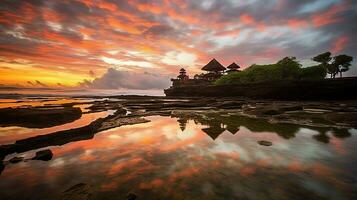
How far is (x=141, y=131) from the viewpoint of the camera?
35.3 ft

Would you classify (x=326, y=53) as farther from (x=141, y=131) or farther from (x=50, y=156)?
(x=50, y=156)

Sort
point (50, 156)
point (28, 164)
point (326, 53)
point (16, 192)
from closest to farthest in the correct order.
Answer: point (16, 192), point (28, 164), point (50, 156), point (326, 53)

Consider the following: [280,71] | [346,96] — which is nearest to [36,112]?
[346,96]

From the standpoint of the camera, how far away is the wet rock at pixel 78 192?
3.99 m

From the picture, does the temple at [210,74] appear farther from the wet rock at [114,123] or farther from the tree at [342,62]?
the wet rock at [114,123]

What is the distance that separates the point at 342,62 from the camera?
56969 millimetres

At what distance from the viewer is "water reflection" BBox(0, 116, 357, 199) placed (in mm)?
4156

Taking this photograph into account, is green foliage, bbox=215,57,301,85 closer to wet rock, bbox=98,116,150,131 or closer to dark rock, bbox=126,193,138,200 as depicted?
wet rock, bbox=98,116,150,131

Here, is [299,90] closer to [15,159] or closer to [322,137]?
[322,137]

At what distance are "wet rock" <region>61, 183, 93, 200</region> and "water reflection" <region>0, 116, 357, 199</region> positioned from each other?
14 centimetres

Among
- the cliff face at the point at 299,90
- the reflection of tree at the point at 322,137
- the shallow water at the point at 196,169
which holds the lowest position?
the shallow water at the point at 196,169

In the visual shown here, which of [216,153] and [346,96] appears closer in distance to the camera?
[216,153]

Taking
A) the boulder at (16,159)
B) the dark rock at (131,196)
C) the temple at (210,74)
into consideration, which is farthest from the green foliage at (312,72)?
the boulder at (16,159)

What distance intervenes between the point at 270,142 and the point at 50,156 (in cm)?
835
